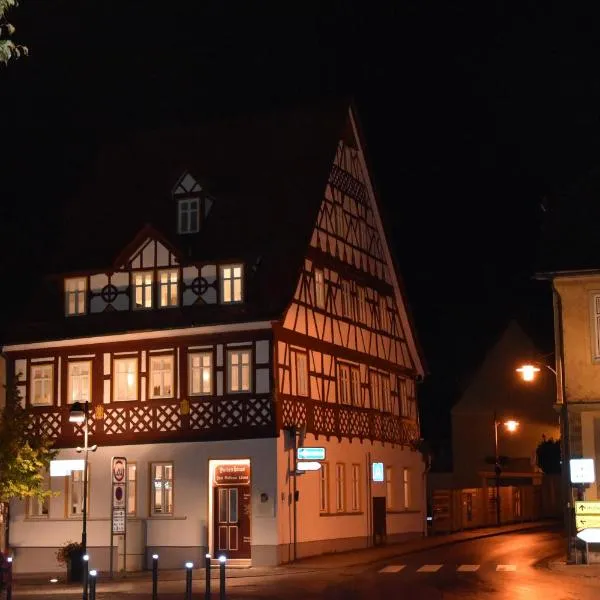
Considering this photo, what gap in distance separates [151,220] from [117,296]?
10.5 feet

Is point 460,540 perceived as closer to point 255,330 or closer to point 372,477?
point 372,477

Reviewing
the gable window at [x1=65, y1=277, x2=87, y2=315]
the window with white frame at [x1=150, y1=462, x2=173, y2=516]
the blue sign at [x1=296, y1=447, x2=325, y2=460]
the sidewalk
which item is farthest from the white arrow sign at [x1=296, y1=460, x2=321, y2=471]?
the gable window at [x1=65, y1=277, x2=87, y2=315]

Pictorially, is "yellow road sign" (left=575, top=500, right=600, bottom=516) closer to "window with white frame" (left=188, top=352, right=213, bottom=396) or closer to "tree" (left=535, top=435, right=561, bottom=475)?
"window with white frame" (left=188, top=352, right=213, bottom=396)

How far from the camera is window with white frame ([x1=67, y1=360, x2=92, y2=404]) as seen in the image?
146 ft

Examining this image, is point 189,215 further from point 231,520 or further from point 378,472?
point 378,472

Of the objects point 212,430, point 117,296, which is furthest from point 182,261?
point 212,430

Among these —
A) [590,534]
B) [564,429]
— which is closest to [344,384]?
[564,429]

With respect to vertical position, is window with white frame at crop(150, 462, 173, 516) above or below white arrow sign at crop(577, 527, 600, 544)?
above

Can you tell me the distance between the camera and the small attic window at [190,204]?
1766 inches

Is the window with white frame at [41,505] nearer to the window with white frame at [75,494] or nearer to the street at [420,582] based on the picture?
the window with white frame at [75,494]

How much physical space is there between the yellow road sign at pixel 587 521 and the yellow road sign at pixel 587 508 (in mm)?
83

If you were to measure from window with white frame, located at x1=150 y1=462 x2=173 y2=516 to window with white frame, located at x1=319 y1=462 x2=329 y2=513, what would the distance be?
210 inches

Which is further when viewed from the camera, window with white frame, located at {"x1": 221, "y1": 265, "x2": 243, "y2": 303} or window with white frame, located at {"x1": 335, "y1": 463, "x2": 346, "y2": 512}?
window with white frame, located at {"x1": 335, "y1": 463, "x2": 346, "y2": 512}

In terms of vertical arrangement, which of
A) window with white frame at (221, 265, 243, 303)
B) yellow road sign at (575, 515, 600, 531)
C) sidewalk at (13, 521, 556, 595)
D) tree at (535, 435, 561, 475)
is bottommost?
sidewalk at (13, 521, 556, 595)
